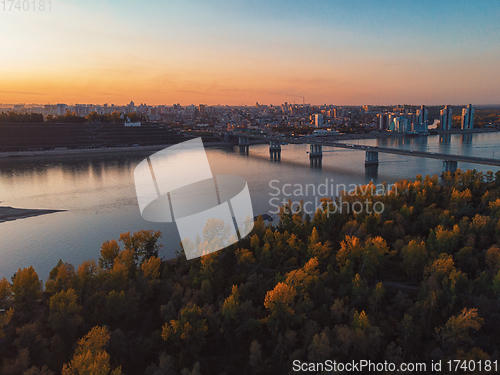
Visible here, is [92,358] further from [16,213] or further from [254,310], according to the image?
[16,213]

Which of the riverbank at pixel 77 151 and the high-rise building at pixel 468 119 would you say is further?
the high-rise building at pixel 468 119

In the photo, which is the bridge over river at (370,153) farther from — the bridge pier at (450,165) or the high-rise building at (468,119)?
the high-rise building at (468,119)

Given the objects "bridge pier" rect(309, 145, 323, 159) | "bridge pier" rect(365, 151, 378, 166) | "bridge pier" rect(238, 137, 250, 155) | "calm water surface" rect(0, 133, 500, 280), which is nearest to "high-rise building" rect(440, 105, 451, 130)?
"calm water surface" rect(0, 133, 500, 280)

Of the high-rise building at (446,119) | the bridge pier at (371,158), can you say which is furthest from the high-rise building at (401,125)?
the bridge pier at (371,158)

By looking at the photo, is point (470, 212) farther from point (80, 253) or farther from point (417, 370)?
point (80, 253)

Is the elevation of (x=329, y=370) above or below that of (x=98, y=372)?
below

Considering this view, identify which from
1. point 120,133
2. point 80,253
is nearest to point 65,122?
point 120,133
